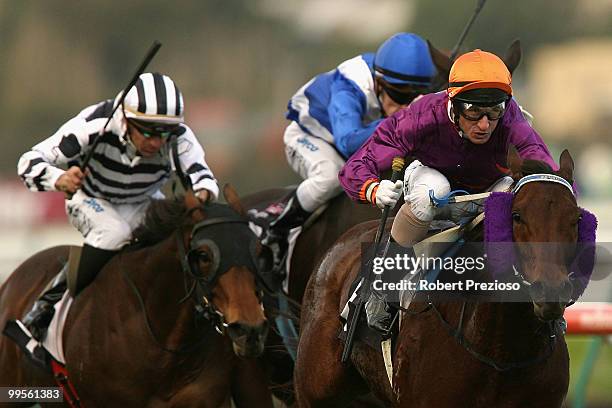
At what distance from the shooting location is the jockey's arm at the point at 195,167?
6.41 meters

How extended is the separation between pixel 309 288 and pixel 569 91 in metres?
19.5

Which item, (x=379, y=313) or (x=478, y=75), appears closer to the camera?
(x=478, y=75)

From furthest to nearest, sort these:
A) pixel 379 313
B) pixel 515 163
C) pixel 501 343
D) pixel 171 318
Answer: pixel 171 318, pixel 379 313, pixel 501 343, pixel 515 163

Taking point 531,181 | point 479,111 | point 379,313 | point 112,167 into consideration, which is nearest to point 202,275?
point 112,167

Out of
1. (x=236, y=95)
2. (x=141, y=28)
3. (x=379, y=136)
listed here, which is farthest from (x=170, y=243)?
(x=141, y=28)

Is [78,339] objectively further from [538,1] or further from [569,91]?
[538,1]

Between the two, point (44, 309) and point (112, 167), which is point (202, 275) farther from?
point (44, 309)

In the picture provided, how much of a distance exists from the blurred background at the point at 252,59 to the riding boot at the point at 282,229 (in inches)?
399

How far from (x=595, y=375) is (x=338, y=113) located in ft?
16.2

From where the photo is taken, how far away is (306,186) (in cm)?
675

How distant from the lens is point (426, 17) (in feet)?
80.2

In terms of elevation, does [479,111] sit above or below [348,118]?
above

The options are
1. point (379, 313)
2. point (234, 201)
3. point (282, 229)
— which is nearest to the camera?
point (379, 313)

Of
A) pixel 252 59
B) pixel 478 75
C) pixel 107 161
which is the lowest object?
pixel 252 59
